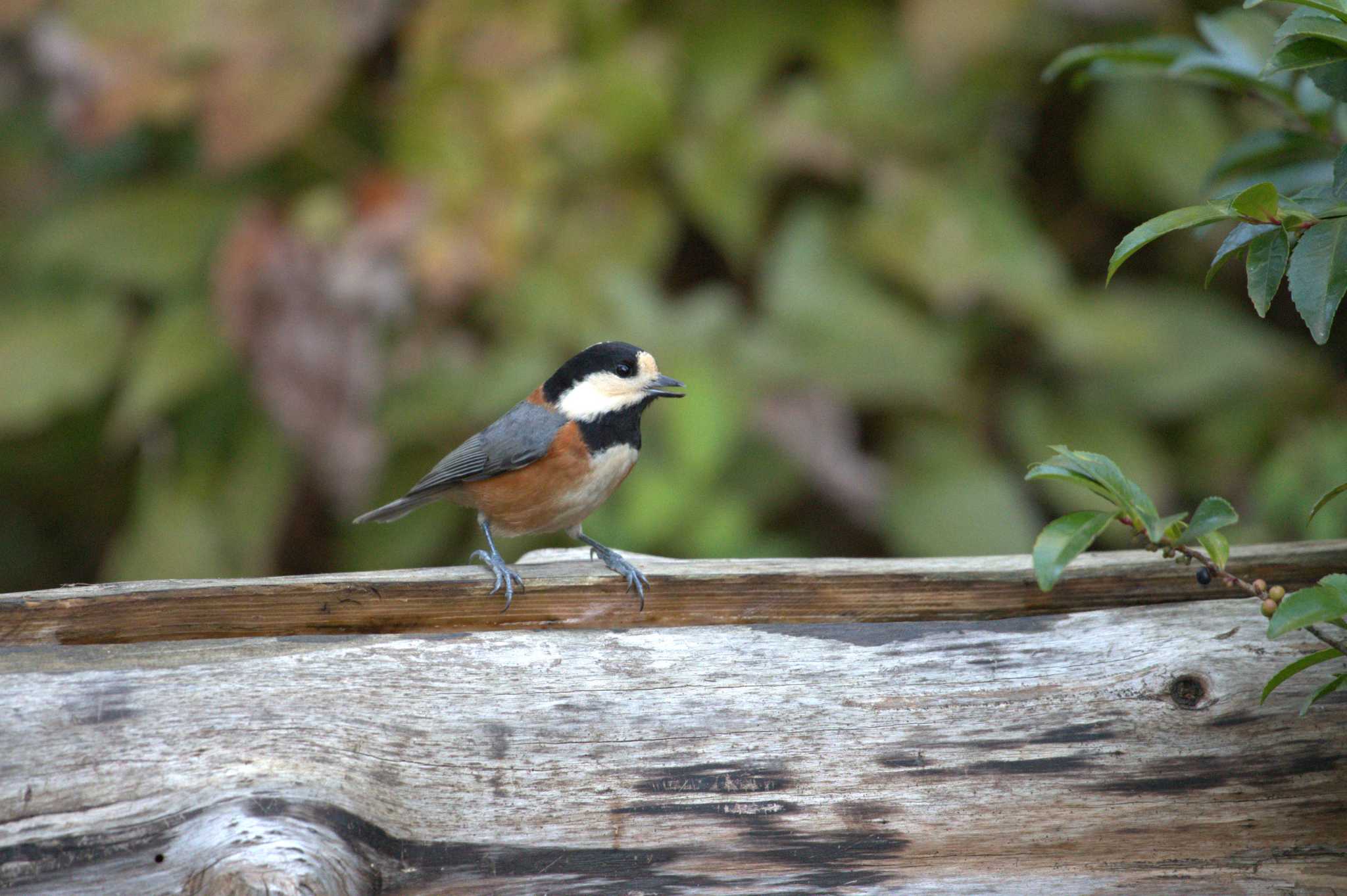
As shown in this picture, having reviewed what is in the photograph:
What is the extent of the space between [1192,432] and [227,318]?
3.49 meters

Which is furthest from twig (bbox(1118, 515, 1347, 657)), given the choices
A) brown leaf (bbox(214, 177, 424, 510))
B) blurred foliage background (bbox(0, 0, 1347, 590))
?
brown leaf (bbox(214, 177, 424, 510))

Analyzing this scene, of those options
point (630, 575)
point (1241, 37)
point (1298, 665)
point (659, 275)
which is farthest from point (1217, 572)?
point (659, 275)

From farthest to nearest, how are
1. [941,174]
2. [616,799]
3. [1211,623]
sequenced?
[941,174]
[1211,623]
[616,799]

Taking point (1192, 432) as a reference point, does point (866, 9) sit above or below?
above

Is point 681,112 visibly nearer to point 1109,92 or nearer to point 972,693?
point 1109,92

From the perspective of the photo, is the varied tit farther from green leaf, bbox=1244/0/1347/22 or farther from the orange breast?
green leaf, bbox=1244/0/1347/22

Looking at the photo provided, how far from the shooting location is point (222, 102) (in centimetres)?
436

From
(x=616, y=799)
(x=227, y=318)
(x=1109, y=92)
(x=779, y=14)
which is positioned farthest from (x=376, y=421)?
(x=1109, y=92)

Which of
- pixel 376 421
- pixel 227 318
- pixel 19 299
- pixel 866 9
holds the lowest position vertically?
pixel 376 421

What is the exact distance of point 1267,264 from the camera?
68.5 inches

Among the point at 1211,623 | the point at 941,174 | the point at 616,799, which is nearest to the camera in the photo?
the point at 616,799

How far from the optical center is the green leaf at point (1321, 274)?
5.56ft

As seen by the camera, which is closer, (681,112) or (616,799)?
(616,799)

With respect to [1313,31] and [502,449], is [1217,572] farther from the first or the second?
[502,449]
